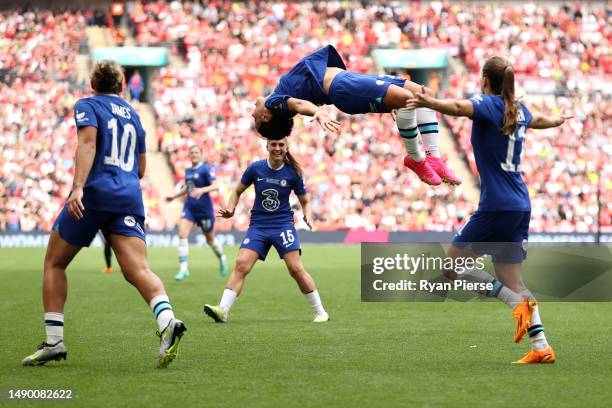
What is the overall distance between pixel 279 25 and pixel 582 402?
3369 cm

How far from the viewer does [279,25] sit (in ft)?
130

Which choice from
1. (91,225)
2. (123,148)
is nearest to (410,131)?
(123,148)

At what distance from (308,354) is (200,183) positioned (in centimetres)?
1092

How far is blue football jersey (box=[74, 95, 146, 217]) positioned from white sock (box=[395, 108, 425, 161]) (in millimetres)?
2250

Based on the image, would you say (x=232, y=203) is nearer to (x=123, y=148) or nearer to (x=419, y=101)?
(x=123, y=148)

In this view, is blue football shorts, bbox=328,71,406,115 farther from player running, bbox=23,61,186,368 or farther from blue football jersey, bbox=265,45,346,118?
player running, bbox=23,61,186,368

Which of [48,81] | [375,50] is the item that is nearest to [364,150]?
[375,50]

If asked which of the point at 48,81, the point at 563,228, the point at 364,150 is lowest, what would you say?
the point at 563,228

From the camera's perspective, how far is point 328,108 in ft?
116

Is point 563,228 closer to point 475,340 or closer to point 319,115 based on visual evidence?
point 475,340

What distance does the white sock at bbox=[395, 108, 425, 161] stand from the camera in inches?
357

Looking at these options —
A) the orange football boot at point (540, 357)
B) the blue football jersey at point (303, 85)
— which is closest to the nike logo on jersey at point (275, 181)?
the blue football jersey at point (303, 85)

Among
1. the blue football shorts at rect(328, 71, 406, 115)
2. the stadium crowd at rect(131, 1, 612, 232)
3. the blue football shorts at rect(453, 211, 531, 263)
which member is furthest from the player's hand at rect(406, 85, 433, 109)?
the stadium crowd at rect(131, 1, 612, 232)

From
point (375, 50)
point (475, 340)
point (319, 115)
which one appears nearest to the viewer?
point (319, 115)
